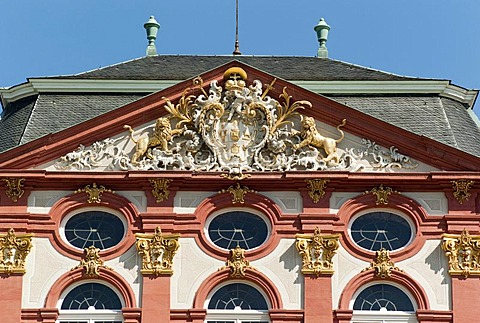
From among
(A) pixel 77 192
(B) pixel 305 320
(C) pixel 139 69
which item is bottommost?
(B) pixel 305 320

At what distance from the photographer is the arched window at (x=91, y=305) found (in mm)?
56406

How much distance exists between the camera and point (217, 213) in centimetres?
5775

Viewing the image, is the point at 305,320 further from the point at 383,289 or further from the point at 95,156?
the point at 95,156

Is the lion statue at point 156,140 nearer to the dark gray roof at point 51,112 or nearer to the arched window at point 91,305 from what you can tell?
the dark gray roof at point 51,112

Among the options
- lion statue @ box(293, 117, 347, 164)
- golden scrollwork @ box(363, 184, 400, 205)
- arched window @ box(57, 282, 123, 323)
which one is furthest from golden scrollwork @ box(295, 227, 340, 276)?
arched window @ box(57, 282, 123, 323)

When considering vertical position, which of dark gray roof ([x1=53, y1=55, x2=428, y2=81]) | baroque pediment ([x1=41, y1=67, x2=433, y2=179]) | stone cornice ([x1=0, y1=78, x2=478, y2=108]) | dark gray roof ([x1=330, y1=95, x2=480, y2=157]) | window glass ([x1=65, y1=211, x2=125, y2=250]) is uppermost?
dark gray roof ([x1=53, y1=55, x2=428, y2=81])

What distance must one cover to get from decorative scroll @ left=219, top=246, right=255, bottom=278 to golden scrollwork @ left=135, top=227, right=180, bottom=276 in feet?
4.66

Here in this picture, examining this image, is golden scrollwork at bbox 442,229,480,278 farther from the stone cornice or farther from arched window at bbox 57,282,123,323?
arched window at bbox 57,282,123,323

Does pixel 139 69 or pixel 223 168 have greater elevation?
pixel 139 69

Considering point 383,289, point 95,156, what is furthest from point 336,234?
point 95,156

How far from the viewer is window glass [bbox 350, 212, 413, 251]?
2260 inches

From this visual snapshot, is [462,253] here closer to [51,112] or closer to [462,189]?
[462,189]

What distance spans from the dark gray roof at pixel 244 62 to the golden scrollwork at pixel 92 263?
6.01 metres

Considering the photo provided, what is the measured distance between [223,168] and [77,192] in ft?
12.8
